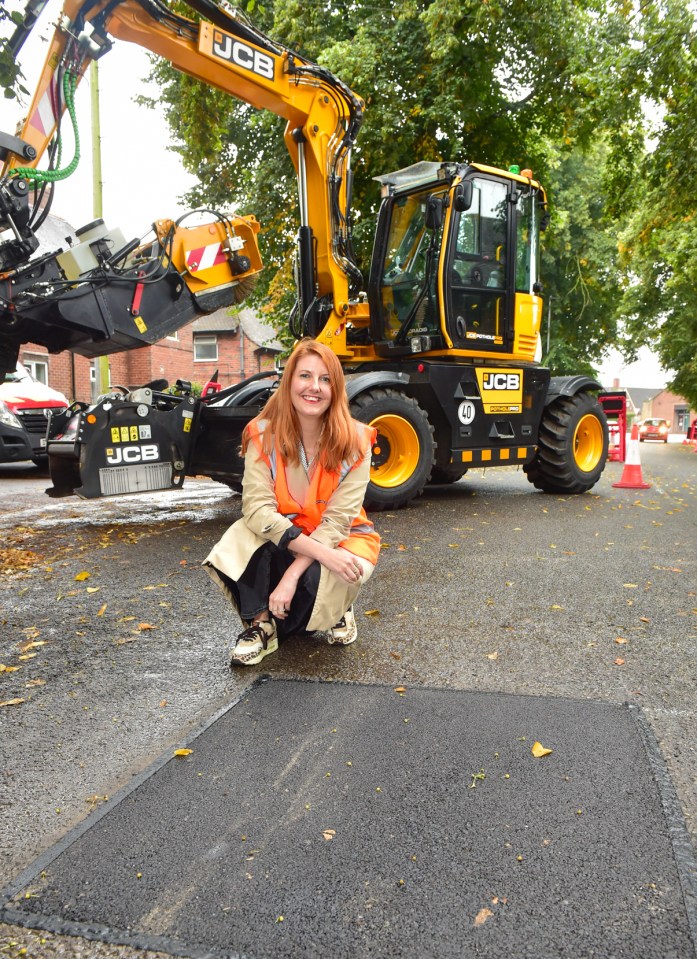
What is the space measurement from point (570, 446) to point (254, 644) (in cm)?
706

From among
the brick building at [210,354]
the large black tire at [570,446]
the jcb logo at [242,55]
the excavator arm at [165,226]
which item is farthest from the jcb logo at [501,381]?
the brick building at [210,354]

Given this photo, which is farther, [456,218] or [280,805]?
[456,218]

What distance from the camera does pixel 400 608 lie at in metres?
4.52

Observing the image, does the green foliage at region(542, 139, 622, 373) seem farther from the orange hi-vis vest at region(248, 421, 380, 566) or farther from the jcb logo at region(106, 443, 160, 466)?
the orange hi-vis vest at region(248, 421, 380, 566)

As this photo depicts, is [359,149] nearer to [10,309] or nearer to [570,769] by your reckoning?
[10,309]

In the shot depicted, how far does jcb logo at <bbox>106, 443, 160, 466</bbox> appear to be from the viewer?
6.52m

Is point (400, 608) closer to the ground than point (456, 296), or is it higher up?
closer to the ground

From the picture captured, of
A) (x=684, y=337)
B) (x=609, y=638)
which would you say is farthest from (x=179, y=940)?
(x=684, y=337)

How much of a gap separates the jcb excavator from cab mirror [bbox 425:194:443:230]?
2 centimetres

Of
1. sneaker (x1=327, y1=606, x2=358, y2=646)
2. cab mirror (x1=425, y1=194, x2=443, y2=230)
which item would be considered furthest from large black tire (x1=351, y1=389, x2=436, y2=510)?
sneaker (x1=327, y1=606, x2=358, y2=646)

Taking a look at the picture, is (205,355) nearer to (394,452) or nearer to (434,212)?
(434,212)

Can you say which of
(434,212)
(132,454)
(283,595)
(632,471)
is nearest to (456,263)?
(434,212)

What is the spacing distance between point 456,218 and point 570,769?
6.90 metres

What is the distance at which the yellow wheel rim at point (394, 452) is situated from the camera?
7996mm
